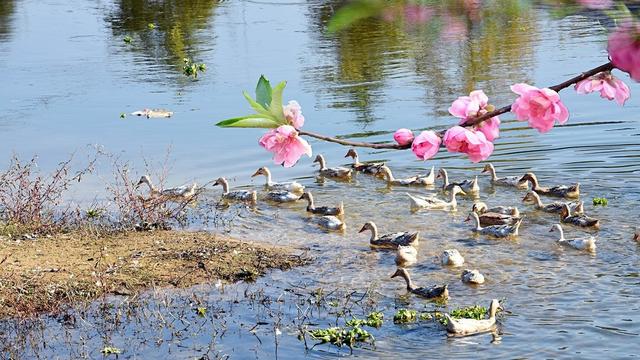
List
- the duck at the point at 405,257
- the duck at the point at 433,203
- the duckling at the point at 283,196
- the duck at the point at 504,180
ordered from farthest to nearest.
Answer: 1. the duckling at the point at 283,196
2. the duck at the point at 504,180
3. the duck at the point at 433,203
4. the duck at the point at 405,257

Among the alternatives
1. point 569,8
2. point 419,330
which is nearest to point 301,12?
point 419,330

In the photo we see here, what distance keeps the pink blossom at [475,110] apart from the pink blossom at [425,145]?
0.30 feet

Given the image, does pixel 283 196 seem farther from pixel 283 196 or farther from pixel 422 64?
pixel 422 64

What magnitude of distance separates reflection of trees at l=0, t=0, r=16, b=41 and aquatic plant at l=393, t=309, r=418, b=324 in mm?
19495

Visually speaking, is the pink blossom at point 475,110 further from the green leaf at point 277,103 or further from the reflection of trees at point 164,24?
the reflection of trees at point 164,24

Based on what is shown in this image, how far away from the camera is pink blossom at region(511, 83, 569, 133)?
Answer: 243 centimetres

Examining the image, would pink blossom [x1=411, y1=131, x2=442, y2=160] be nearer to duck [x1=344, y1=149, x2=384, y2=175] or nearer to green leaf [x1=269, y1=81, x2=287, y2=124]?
green leaf [x1=269, y1=81, x2=287, y2=124]

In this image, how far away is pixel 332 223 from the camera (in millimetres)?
12125

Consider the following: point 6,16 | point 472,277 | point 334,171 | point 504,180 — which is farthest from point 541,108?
point 6,16

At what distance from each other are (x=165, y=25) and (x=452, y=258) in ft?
58.3

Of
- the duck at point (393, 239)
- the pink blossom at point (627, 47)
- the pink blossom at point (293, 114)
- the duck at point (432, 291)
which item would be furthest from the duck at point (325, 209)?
the pink blossom at point (627, 47)

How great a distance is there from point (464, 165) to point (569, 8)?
13.1 metres

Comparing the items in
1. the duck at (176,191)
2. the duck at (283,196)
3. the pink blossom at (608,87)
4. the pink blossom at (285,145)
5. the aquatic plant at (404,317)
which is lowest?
the duck at (283,196)

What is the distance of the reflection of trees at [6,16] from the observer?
1077 inches
